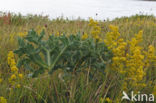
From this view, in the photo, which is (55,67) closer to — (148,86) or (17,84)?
(17,84)

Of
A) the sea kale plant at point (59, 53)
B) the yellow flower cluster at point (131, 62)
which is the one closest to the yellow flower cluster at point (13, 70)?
the sea kale plant at point (59, 53)

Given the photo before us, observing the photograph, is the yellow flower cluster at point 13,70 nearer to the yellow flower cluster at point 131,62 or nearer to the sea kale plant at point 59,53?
the sea kale plant at point 59,53

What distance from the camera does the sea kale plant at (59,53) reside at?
188 centimetres

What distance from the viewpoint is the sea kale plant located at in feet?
6.15

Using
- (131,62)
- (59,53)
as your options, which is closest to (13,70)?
(59,53)

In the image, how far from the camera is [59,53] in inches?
74.4

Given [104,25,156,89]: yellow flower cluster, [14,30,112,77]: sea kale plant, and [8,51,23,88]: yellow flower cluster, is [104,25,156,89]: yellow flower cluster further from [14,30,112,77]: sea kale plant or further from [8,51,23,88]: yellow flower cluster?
[8,51,23,88]: yellow flower cluster

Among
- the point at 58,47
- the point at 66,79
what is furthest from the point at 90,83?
the point at 58,47

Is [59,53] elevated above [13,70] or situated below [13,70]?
above

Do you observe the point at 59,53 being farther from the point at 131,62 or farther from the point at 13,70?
the point at 131,62

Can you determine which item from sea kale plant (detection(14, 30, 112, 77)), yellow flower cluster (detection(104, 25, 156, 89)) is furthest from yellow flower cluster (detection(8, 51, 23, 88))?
yellow flower cluster (detection(104, 25, 156, 89))

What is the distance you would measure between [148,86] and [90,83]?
61 centimetres

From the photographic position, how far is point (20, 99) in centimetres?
185

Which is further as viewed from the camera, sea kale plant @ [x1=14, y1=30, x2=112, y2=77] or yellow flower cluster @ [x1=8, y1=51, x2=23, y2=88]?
sea kale plant @ [x1=14, y1=30, x2=112, y2=77]
